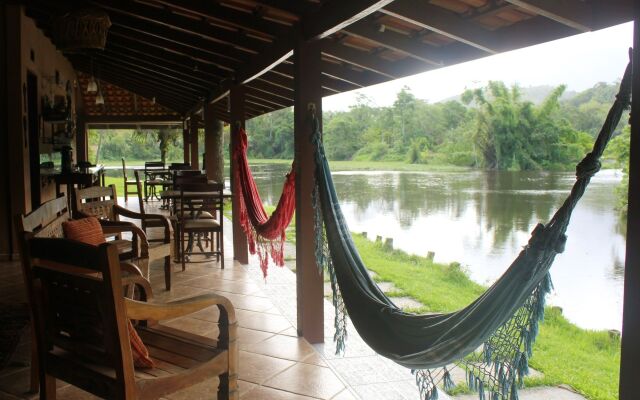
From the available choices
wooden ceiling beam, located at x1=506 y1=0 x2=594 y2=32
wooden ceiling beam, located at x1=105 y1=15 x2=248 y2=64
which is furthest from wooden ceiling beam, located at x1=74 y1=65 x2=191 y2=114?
wooden ceiling beam, located at x1=506 y1=0 x2=594 y2=32

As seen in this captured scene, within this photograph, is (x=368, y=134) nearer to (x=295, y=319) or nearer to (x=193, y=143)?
(x=193, y=143)

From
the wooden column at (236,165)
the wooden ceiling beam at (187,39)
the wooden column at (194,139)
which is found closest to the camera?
the wooden ceiling beam at (187,39)

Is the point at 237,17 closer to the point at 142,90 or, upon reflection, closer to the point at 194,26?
the point at 194,26

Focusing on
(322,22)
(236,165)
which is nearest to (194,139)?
(236,165)

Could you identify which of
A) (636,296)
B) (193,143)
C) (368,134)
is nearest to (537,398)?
(636,296)

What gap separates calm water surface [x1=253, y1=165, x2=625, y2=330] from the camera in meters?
7.49

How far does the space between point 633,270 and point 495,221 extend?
1249cm

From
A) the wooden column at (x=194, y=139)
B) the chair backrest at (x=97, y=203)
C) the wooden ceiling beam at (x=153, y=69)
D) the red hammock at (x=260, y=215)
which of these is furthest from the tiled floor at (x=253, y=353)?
the wooden column at (x=194, y=139)

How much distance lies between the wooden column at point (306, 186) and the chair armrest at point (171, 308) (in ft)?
4.09

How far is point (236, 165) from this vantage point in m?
4.89

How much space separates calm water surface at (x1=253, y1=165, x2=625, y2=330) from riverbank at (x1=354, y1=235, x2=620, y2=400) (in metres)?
0.65

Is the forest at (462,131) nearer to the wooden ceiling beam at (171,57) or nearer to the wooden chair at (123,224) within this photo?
the wooden ceiling beam at (171,57)

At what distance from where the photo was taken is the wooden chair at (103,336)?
140 centimetres

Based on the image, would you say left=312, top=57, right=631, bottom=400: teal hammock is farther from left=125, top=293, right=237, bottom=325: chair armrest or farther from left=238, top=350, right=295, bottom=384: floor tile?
left=125, top=293, right=237, bottom=325: chair armrest
